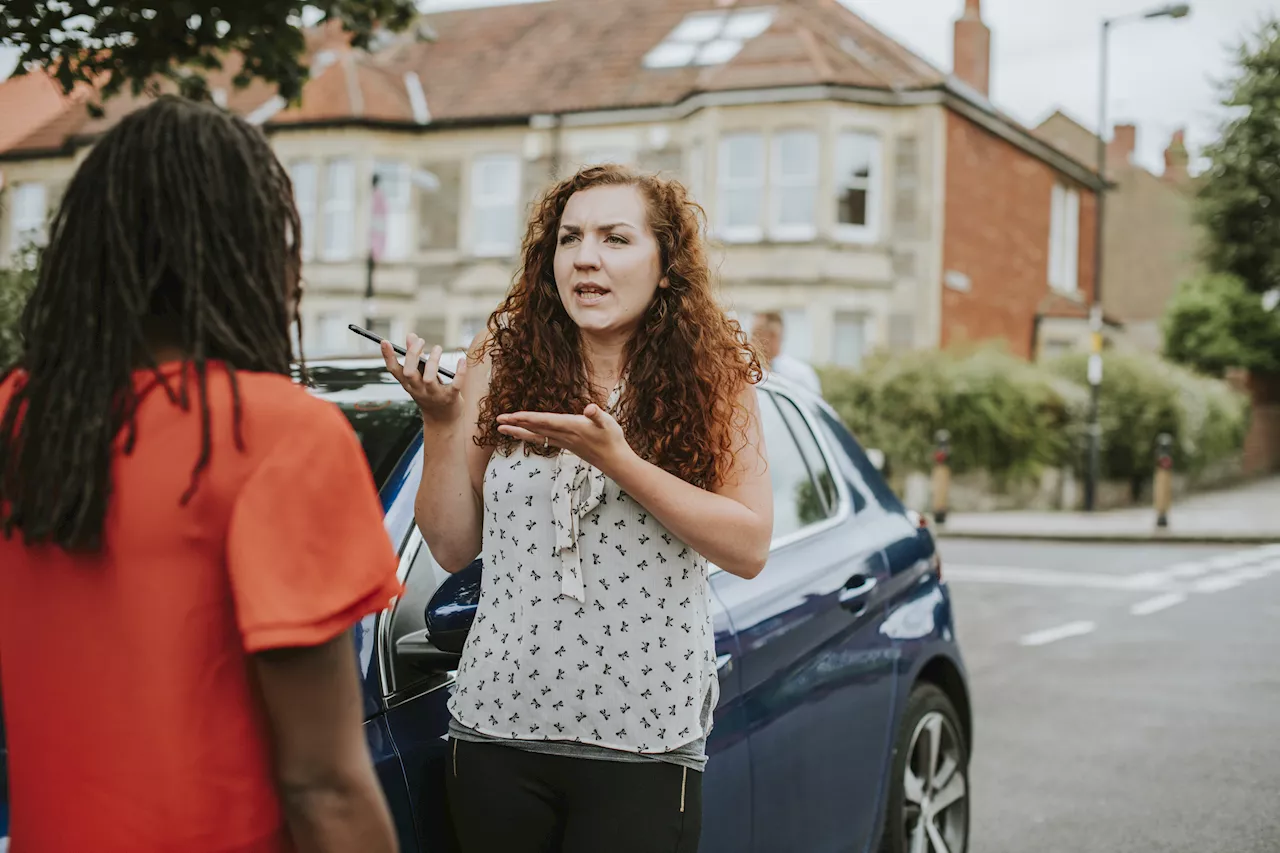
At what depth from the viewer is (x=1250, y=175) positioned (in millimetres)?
32625

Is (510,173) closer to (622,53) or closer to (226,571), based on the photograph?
(622,53)

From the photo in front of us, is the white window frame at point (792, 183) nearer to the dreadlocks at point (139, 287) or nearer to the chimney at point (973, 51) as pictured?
the chimney at point (973, 51)

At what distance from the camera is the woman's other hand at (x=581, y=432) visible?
2090 mm

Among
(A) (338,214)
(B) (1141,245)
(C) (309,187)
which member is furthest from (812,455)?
(B) (1141,245)

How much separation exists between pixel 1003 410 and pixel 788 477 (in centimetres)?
1800

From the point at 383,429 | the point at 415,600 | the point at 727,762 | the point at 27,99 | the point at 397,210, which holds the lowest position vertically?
the point at 727,762

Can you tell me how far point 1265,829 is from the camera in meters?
5.13

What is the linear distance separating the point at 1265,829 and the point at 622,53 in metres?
27.3

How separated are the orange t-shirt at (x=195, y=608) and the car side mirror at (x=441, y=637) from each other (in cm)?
92

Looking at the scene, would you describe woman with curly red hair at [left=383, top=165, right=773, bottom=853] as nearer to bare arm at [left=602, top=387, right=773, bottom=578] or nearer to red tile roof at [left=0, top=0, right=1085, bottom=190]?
bare arm at [left=602, top=387, right=773, bottom=578]

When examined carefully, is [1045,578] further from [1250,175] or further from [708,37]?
[1250,175]

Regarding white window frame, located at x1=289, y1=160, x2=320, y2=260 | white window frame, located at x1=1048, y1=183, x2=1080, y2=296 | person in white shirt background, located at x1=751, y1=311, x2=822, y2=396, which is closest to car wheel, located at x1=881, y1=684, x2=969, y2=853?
person in white shirt background, located at x1=751, y1=311, x2=822, y2=396

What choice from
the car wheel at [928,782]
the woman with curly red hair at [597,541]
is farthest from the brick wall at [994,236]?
the woman with curly red hair at [597,541]

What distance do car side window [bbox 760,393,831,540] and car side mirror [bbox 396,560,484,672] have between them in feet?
4.58
